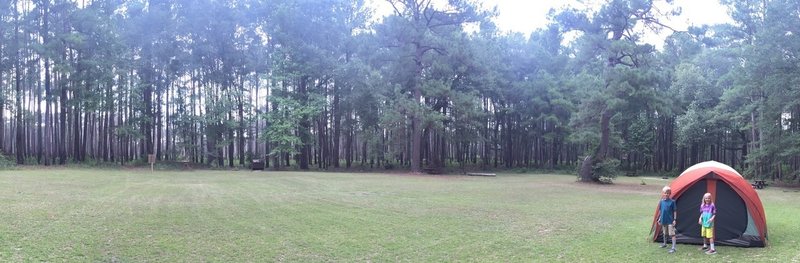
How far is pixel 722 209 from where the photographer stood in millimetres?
10844

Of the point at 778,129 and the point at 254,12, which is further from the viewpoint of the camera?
the point at 254,12

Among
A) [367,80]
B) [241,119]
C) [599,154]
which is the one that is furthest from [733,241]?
[241,119]

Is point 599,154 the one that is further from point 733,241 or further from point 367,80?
point 733,241

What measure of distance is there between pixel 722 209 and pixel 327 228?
8533mm

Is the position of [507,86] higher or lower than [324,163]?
higher

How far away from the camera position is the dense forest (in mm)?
29281

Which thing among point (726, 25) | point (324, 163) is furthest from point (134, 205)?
point (726, 25)

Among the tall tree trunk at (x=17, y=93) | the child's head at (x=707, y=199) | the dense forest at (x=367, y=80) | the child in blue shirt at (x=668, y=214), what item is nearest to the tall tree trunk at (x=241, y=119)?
the dense forest at (x=367, y=80)

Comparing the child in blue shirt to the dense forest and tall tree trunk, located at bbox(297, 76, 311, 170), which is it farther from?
tall tree trunk, located at bbox(297, 76, 311, 170)

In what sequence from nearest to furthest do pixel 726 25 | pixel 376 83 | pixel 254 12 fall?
pixel 726 25 → pixel 376 83 → pixel 254 12

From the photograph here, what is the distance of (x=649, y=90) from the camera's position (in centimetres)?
2719

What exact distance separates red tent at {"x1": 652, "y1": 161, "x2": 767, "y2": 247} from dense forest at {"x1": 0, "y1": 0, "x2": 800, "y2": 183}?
675 inches

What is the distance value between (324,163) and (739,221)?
37.1 m

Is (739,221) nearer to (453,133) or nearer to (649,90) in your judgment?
(649,90)
